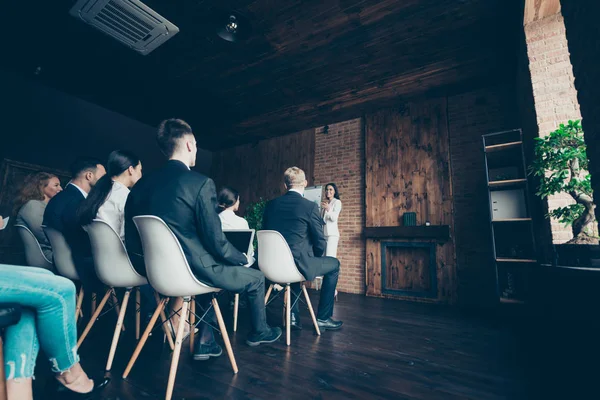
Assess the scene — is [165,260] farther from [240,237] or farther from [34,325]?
[240,237]

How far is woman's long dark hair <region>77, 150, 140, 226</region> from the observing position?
1.96 meters

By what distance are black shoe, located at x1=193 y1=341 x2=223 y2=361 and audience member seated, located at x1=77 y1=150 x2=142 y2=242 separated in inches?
38.7

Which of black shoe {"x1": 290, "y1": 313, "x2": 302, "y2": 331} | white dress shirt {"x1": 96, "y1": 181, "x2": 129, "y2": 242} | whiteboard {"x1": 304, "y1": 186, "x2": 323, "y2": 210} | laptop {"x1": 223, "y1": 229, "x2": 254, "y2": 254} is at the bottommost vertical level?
black shoe {"x1": 290, "y1": 313, "x2": 302, "y2": 331}

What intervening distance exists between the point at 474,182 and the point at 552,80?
1822mm

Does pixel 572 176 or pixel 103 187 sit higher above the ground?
pixel 572 176

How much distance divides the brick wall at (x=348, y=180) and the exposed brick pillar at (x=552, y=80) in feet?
9.61

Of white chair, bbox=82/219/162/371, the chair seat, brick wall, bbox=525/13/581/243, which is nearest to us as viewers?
the chair seat

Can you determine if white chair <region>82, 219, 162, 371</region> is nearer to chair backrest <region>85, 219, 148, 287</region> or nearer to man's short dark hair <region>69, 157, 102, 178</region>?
chair backrest <region>85, 219, 148, 287</region>

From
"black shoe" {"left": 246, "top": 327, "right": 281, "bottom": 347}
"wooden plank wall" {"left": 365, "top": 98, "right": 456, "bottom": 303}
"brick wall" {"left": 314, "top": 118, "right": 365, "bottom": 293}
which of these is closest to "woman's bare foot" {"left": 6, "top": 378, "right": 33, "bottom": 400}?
"black shoe" {"left": 246, "top": 327, "right": 281, "bottom": 347}

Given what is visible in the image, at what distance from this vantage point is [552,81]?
294 centimetres

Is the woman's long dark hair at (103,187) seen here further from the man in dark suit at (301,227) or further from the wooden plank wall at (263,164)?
the wooden plank wall at (263,164)

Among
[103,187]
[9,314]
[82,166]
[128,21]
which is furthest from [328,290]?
[128,21]

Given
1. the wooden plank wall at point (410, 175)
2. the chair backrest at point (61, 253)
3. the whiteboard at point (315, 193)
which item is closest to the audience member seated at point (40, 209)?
the chair backrest at point (61, 253)

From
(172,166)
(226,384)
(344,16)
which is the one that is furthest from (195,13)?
(226,384)
